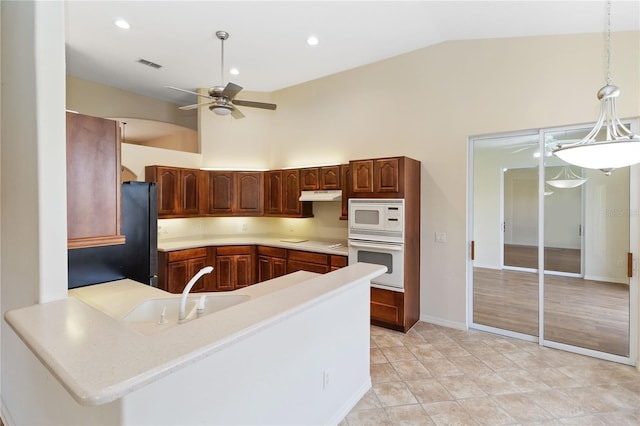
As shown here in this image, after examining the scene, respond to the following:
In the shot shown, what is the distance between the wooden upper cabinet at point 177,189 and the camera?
15.3 ft

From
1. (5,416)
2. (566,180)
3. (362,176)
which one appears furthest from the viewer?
(362,176)

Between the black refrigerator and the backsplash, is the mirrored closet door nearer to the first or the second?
the backsplash

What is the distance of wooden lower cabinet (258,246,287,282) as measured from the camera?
476cm

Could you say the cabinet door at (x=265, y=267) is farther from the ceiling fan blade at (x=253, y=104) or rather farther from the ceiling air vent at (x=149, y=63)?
the ceiling air vent at (x=149, y=63)

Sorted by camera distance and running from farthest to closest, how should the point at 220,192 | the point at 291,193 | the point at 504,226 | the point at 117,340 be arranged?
1. the point at 220,192
2. the point at 291,193
3. the point at 504,226
4. the point at 117,340

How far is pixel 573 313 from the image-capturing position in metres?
3.63

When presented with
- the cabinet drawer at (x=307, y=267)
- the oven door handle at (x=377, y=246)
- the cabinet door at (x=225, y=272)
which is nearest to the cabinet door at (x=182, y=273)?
the cabinet door at (x=225, y=272)

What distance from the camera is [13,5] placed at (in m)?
1.75

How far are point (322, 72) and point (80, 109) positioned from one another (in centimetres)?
403

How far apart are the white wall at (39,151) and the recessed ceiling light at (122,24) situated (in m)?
1.96

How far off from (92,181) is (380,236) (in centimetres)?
295

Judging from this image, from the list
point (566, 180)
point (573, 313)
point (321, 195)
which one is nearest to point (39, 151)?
point (321, 195)

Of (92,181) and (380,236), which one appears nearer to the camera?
(92,181)

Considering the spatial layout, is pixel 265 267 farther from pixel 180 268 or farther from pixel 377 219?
pixel 377 219
